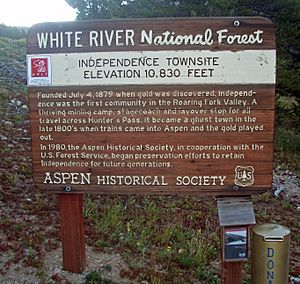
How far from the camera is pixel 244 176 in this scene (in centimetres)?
404

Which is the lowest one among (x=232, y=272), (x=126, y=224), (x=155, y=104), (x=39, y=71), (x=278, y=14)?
(x=126, y=224)

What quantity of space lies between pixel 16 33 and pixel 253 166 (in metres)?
20.5

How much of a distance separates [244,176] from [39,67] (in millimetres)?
2030

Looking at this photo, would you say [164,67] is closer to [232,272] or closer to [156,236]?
[232,272]

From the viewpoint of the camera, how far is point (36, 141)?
13.9 ft

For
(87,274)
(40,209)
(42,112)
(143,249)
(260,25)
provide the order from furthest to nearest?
1. (40,209)
2. (143,249)
3. (87,274)
4. (42,112)
5. (260,25)

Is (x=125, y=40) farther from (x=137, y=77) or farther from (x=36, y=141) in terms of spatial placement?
(x=36, y=141)

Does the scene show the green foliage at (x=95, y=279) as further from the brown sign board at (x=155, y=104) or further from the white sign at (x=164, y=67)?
the white sign at (x=164, y=67)

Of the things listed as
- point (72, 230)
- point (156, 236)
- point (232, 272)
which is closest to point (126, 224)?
point (156, 236)

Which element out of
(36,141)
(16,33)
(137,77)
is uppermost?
(16,33)

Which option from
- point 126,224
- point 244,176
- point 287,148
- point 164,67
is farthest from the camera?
point 287,148

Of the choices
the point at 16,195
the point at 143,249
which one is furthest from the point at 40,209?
the point at 143,249

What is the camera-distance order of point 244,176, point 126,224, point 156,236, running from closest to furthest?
point 244,176
point 156,236
point 126,224

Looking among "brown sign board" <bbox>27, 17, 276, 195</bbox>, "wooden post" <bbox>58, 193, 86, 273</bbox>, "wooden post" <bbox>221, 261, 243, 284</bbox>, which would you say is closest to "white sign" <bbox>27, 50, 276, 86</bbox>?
"brown sign board" <bbox>27, 17, 276, 195</bbox>
